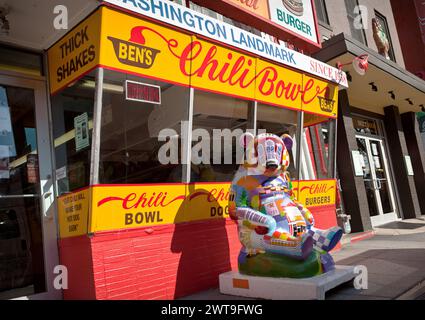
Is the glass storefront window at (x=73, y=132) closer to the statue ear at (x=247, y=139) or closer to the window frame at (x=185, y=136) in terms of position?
the window frame at (x=185, y=136)

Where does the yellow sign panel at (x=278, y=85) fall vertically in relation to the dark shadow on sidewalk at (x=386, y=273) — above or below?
above

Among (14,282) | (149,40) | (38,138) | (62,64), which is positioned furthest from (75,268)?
(149,40)

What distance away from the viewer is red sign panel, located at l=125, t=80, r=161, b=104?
4545mm

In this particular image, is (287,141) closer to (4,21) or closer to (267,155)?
(267,155)

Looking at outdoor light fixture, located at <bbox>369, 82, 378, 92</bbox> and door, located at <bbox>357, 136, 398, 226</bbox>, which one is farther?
door, located at <bbox>357, 136, 398, 226</bbox>

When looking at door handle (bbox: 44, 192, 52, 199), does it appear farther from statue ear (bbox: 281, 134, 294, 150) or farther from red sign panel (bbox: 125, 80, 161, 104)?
statue ear (bbox: 281, 134, 294, 150)

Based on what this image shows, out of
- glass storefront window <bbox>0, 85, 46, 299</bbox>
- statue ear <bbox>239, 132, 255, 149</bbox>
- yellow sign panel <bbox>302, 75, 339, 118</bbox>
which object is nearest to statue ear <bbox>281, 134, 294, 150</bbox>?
statue ear <bbox>239, 132, 255, 149</bbox>

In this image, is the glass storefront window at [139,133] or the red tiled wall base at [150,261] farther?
the glass storefront window at [139,133]

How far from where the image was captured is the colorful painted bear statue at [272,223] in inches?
169

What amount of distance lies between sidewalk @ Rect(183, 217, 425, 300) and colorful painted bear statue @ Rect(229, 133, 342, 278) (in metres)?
0.45

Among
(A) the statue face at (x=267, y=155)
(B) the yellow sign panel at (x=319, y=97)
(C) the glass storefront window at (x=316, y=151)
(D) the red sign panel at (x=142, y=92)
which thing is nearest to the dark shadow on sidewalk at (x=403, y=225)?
(C) the glass storefront window at (x=316, y=151)

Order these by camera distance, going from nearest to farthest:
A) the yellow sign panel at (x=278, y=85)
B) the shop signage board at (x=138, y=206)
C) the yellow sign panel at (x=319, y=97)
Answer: the shop signage board at (x=138, y=206) → the yellow sign panel at (x=278, y=85) → the yellow sign panel at (x=319, y=97)

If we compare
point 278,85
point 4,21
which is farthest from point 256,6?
point 4,21

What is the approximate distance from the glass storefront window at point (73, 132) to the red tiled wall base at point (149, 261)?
0.72m
